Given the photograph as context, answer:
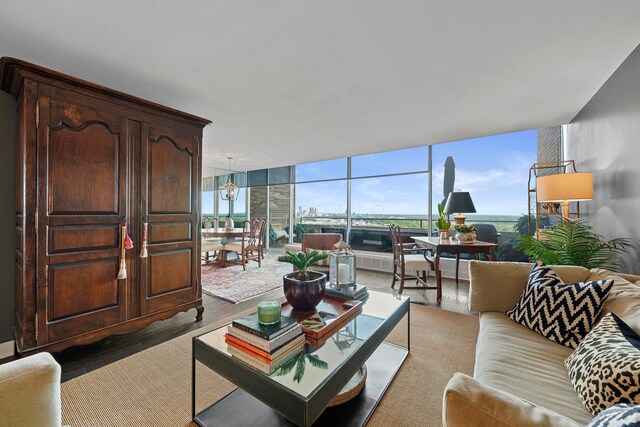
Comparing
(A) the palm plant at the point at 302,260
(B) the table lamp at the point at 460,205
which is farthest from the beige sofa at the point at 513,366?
(B) the table lamp at the point at 460,205

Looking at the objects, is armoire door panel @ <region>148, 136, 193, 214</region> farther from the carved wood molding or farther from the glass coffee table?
the glass coffee table

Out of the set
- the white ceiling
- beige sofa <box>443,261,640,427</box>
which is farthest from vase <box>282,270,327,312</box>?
the white ceiling

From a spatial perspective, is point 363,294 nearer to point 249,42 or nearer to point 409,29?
point 409,29

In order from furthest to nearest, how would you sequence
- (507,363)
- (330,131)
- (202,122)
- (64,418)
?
(330,131), (202,122), (64,418), (507,363)

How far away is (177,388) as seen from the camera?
1755 millimetres

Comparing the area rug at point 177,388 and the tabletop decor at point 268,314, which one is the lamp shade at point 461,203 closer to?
the area rug at point 177,388

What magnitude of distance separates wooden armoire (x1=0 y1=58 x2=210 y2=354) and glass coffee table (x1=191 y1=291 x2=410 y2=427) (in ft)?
4.13

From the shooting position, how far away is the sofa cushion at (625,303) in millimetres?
1233

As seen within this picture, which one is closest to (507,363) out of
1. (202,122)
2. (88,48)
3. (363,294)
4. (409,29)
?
(363,294)

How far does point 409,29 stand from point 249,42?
3.67ft

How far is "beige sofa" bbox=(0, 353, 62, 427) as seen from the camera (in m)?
0.67

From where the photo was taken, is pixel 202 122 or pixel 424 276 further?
pixel 424 276

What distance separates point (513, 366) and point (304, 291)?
1130 mm

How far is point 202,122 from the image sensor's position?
2.84 metres
